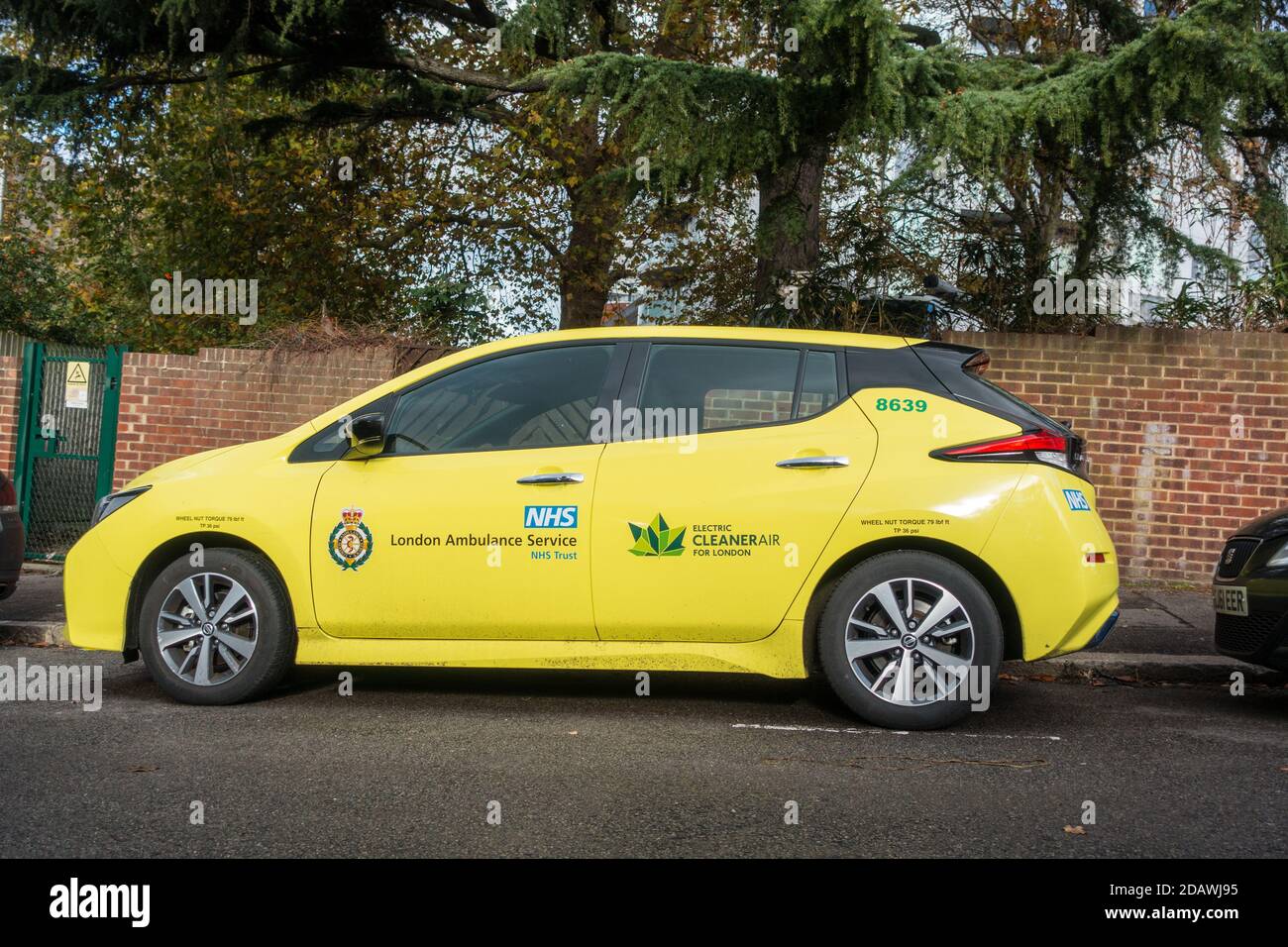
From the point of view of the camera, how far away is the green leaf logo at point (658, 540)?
5641 millimetres

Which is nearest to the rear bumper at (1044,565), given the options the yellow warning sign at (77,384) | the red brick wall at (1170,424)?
the red brick wall at (1170,424)

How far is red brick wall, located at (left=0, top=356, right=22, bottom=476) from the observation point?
39.2ft

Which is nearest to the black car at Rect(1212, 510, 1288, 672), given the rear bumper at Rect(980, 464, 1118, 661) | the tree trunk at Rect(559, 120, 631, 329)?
the rear bumper at Rect(980, 464, 1118, 661)

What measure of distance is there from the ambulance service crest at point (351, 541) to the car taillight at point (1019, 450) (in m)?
2.63

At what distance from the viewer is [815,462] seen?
5.64 meters

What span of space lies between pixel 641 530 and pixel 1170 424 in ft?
21.5

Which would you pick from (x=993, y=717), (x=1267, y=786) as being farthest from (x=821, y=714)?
(x=1267, y=786)

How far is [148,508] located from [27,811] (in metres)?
2.12

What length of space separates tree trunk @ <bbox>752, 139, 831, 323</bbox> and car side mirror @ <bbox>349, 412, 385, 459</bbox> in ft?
17.8

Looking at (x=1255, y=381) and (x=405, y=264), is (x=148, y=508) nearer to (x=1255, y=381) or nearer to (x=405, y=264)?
(x=1255, y=381)

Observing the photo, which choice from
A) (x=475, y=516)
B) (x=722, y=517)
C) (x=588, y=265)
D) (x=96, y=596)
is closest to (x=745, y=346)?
(x=722, y=517)

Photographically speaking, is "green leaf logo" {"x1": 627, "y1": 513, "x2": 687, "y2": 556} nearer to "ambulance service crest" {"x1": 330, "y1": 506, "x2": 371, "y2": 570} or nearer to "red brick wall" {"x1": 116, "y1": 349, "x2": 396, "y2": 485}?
"ambulance service crest" {"x1": 330, "y1": 506, "x2": 371, "y2": 570}

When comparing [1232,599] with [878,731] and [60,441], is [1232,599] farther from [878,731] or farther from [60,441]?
[60,441]

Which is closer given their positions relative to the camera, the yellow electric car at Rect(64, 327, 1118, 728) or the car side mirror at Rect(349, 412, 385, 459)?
the yellow electric car at Rect(64, 327, 1118, 728)
